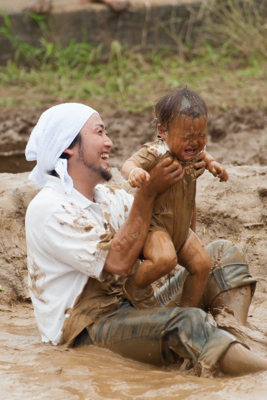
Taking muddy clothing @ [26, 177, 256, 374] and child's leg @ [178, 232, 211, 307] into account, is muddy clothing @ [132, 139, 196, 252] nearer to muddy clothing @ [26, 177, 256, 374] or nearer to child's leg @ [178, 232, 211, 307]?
child's leg @ [178, 232, 211, 307]

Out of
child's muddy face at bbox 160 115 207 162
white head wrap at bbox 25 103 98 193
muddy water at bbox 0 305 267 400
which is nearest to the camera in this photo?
muddy water at bbox 0 305 267 400

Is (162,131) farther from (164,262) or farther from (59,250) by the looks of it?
(59,250)

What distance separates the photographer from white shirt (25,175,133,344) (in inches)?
103

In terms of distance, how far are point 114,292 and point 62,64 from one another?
269 inches

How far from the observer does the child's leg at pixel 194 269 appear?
2.84 metres

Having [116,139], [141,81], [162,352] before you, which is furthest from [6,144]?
[162,352]

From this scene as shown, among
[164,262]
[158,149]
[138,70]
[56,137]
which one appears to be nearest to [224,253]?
[164,262]

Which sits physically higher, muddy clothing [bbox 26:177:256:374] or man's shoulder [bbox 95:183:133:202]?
man's shoulder [bbox 95:183:133:202]

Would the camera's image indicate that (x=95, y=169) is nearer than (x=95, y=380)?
No

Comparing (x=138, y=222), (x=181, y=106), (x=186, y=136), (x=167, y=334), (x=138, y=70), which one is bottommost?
(x=167, y=334)

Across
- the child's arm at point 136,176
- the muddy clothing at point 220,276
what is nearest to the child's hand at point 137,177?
the child's arm at point 136,176

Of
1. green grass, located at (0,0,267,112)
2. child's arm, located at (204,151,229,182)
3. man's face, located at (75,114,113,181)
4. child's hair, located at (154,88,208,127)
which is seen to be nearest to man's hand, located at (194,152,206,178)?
child's arm, located at (204,151,229,182)

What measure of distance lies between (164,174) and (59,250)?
26.3 inches

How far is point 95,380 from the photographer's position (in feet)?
7.91
